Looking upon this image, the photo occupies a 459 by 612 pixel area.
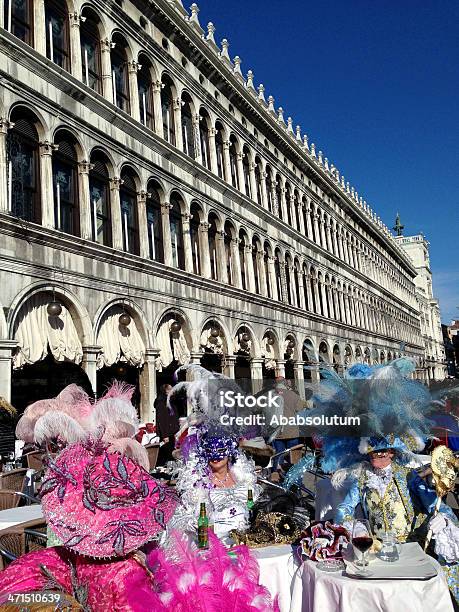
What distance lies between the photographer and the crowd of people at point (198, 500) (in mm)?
2275

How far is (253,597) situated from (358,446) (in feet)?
6.62

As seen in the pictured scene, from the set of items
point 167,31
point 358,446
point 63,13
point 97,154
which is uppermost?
point 167,31

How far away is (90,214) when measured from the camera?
1434 centimetres

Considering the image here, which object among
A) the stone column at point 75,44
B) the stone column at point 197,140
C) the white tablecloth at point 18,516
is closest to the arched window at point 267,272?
the stone column at point 197,140

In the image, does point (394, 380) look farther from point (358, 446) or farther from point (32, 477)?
point (32, 477)

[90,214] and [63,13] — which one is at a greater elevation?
[63,13]

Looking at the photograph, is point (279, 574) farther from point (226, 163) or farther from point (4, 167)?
point (226, 163)

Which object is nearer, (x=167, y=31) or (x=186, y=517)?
(x=186, y=517)

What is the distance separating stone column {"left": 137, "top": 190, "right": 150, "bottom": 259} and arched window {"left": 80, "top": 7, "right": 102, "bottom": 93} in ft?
10.2

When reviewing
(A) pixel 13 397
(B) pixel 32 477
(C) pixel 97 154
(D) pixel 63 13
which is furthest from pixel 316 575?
(D) pixel 63 13

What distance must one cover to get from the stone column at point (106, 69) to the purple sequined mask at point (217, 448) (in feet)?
42.9

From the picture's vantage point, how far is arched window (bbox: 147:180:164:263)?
17.1m

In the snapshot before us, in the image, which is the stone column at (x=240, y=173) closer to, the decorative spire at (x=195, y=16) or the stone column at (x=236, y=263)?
the stone column at (x=236, y=263)

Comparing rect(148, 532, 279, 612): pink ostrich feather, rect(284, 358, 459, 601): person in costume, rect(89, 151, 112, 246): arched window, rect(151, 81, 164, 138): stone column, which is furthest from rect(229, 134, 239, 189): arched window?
rect(148, 532, 279, 612): pink ostrich feather
